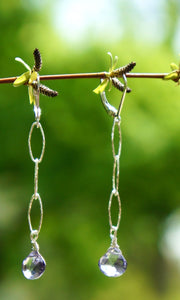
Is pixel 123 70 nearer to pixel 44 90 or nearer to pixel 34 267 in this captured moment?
pixel 44 90

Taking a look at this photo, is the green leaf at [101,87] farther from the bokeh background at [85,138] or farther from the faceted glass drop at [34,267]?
the bokeh background at [85,138]

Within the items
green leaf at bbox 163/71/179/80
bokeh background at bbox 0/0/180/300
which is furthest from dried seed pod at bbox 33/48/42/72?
bokeh background at bbox 0/0/180/300

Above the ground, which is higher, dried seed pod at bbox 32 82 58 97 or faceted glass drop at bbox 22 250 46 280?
dried seed pod at bbox 32 82 58 97

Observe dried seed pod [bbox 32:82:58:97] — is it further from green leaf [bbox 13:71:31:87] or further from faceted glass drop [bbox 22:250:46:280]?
faceted glass drop [bbox 22:250:46:280]

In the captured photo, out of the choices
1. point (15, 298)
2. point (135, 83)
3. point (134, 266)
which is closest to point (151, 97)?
point (135, 83)

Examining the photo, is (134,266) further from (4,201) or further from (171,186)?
(4,201)

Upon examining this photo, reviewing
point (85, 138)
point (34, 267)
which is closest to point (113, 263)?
point (34, 267)
